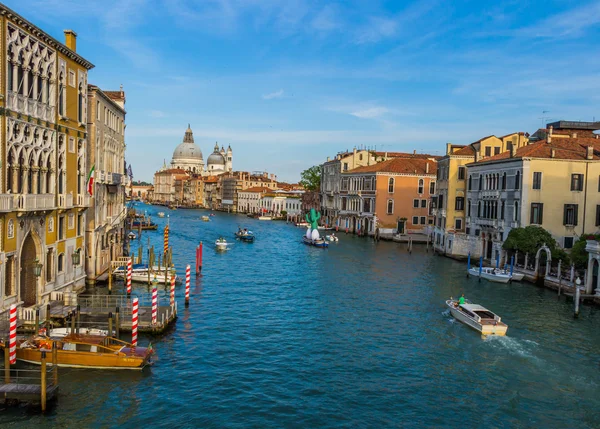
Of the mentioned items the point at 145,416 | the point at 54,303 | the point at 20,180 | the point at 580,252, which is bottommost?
the point at 145,416

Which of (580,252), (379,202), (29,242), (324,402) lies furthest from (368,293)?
(379,202)

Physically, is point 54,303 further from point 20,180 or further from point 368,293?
point 368,293

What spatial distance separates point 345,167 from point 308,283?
44.3m

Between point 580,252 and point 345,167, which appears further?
point 345,167

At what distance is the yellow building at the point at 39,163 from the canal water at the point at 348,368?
4388mm

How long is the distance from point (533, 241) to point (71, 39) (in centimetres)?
2449

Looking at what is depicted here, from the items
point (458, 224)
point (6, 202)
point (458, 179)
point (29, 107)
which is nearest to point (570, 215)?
point (458, 224)

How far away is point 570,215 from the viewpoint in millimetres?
32844

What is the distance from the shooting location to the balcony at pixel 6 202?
50.3ft

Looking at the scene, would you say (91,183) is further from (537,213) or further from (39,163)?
(537,213)

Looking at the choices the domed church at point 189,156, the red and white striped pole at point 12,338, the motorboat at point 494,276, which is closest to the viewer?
the red and white striped pole at point 12,338

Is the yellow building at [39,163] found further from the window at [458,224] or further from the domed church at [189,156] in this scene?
the domed church at [189,156]

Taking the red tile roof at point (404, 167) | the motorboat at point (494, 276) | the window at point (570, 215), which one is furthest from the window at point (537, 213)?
the red tile roof at point (404, 167)

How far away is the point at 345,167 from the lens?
73375 mm
